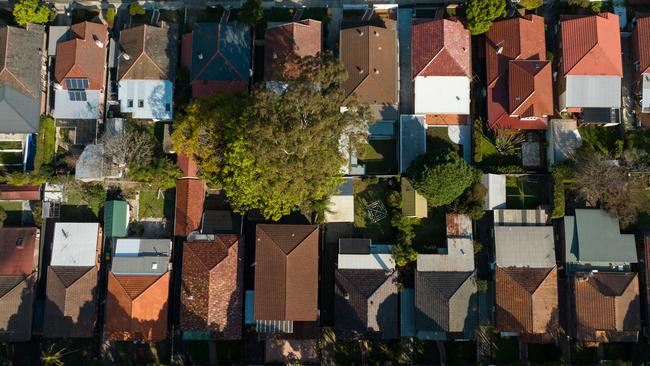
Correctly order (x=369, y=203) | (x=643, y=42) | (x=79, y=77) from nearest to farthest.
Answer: (x=643, y=42) → (x=79, y=77) → (x=369, y=203)

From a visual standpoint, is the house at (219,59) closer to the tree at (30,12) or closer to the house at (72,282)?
the tree at (30,12)

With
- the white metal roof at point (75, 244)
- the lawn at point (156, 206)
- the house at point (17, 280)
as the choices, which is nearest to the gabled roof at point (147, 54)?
the lawn at point (156, 206)

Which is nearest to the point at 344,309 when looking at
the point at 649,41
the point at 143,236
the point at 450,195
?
the point at 450,195

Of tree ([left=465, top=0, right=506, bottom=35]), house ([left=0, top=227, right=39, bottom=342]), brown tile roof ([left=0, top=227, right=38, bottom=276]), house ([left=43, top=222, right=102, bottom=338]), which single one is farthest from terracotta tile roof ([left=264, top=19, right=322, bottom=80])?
house ([left=0, top=227, right=39, bottom=342])

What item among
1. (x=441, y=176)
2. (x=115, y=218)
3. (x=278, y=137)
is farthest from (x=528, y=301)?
(x=115, y=218)

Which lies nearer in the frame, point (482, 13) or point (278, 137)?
point (278, 137)

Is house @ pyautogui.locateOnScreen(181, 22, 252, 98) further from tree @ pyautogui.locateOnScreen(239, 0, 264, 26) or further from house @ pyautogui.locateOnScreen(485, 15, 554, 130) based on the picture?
house @ pyautogui.locateOnScreen(485, 15, 554, 130)

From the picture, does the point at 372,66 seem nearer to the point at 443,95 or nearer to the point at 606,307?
the point at 443,95
